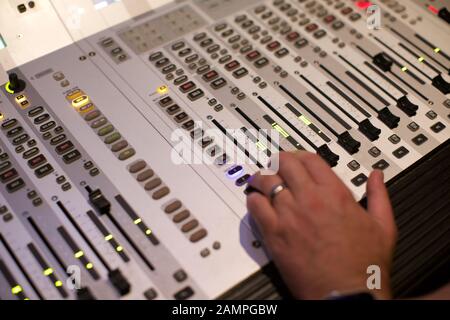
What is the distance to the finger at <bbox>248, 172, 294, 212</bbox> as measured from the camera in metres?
1.30

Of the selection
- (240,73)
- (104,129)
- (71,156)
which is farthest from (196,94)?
(71,156)

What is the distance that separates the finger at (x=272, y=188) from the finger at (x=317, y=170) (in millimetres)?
77

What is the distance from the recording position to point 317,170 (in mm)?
1331

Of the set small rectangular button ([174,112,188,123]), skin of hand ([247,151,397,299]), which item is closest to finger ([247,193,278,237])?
skin of hand ([247,151,397,299])

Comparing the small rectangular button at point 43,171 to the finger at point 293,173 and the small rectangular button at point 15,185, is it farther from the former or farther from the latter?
the finger at point 293,173

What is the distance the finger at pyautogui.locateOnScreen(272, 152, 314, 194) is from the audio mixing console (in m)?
0.12

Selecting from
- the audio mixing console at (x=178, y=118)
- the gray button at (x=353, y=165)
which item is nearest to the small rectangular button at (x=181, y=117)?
the audio mixing console at (x=178, y=118)

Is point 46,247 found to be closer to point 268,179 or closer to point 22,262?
point 22,262

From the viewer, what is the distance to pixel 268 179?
1366 millimetres

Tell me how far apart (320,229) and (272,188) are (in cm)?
18

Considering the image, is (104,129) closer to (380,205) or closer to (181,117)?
(181,117)

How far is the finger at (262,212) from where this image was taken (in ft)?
4.21

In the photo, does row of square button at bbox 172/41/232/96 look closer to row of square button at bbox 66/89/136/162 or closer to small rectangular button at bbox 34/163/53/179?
row of square button at bbox 66/89/136/162
